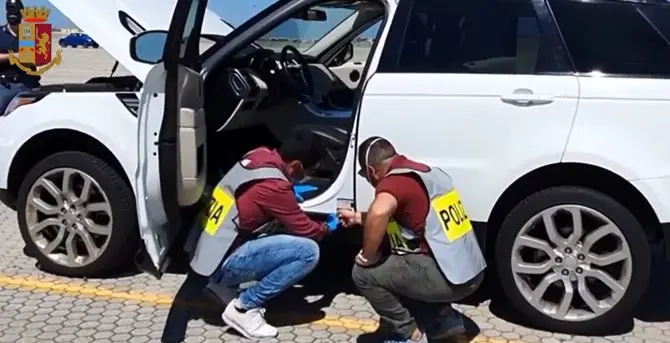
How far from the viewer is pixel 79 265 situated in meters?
4.90

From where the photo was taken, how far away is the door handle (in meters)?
4.10

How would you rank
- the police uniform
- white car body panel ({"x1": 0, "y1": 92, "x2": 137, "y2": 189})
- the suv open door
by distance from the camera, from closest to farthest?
the suv open door
white car body panel ({"x1": 0, "y1": 92, "x2": 137, "y2": 189})
the police uniform

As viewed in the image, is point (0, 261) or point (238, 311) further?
point (0, 261)

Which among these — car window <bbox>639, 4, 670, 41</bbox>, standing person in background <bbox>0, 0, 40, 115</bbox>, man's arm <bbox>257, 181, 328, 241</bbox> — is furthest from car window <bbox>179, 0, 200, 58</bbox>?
standing person in background <bbox>0, 0, 40, 115</bbox>

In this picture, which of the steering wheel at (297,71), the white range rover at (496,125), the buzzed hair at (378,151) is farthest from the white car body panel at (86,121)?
the buzzed hair at (378,151)

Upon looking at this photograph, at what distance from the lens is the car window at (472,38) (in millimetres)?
4230

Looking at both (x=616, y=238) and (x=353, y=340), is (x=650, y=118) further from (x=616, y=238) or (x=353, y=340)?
(x=353, y=340)

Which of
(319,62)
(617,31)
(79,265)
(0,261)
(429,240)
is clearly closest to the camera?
(429,240)

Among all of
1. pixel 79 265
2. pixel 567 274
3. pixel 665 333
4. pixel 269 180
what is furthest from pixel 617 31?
pixel 79 265

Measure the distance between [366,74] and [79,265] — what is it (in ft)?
6.77

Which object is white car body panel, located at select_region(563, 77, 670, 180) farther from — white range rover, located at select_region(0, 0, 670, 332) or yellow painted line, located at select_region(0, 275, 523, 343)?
yellow painted line, located at select_region(0, 275, 523, 343)

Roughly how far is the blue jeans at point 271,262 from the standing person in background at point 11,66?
11.7ft

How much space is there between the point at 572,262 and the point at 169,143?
2092 mm

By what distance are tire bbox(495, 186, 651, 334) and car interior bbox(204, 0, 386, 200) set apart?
99 cm
